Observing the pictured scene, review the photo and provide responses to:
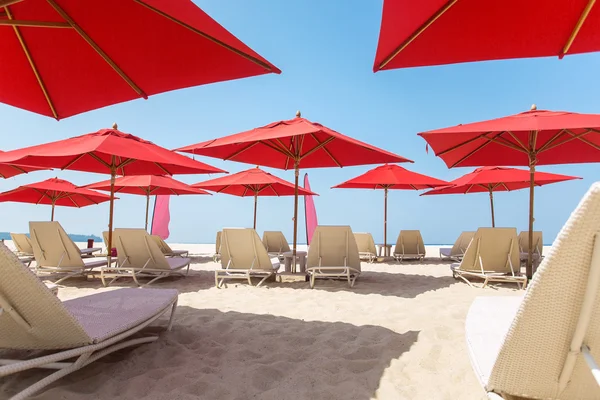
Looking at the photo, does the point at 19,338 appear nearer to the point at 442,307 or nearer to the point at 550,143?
the point at 442,307

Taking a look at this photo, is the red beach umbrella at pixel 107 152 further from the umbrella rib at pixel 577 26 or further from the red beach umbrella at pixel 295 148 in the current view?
the umbrella rib at pixel 577 26

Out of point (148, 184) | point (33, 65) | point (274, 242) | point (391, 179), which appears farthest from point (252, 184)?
point (33, 65)

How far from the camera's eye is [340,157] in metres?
6.53

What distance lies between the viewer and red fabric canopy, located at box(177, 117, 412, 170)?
4.74 m

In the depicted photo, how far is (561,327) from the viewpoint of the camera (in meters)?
0.96

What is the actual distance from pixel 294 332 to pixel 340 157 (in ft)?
14.2

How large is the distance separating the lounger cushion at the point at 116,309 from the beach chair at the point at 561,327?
1.71 metres

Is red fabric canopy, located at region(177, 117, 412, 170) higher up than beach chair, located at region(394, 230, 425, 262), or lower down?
higher up

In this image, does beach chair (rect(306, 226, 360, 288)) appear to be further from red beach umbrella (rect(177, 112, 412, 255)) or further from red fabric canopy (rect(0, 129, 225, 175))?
red fabric canopy (rect(0, 129, 225, 175))

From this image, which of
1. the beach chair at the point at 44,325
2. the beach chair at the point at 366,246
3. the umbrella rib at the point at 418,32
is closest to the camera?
the beach chair at the point at 44,325

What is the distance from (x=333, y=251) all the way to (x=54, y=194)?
922cm

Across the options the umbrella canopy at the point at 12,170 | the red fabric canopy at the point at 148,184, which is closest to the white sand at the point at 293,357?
the red fabric canopy at the point at 148,184

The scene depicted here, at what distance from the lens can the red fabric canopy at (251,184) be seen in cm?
788

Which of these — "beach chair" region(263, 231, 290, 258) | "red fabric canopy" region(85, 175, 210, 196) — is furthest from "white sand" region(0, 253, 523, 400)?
"red fabric canopy" region(85, 175, 210, 196)
